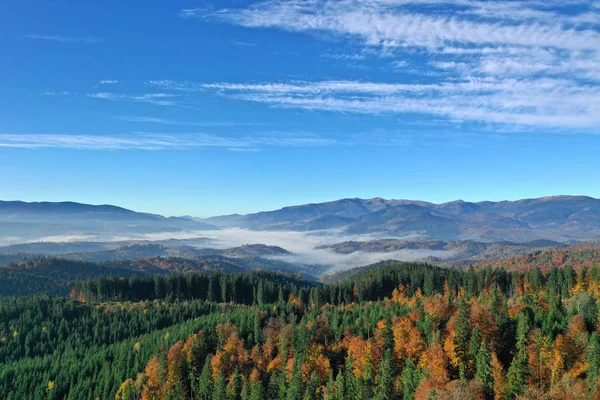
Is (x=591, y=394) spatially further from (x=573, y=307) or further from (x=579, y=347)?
(x=573, y=307)

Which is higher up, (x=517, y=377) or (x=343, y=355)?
(x=517, y=377)

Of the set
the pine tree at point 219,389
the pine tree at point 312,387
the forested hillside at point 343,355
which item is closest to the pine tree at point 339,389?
the forested hillside at point 343,355

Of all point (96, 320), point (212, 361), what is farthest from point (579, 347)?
point (96, 320)

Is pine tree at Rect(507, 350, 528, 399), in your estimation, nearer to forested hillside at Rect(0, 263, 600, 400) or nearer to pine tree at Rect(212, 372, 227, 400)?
forested hillside at Rect(0, 263, 600, 400)

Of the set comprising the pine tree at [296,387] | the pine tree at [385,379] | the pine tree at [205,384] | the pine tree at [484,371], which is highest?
the pine tree at [484,371]

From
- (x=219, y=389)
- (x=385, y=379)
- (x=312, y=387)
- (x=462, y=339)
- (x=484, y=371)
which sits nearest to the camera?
(x=484, y=371)

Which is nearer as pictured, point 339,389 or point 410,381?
point 410,381

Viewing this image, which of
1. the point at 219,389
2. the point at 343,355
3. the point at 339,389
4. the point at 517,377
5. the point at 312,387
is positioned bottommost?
the point at 219,389

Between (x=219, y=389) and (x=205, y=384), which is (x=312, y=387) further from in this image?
(x=205, y=384)

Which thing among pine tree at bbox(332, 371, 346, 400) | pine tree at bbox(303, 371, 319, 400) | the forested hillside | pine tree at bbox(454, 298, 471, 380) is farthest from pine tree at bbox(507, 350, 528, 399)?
pine tree at bbox(303, 371, 319, 400)

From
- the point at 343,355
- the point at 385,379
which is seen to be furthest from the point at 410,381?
the point at 343,355

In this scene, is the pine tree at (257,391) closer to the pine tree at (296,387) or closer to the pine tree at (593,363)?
the pine tree at (296,387)
